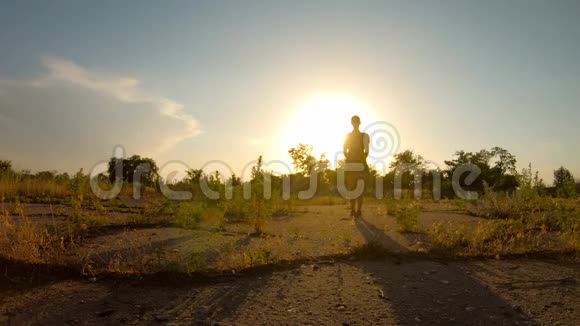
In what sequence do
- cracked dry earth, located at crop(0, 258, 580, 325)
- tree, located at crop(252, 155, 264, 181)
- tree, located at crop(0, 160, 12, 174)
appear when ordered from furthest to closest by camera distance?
tree, located at crop(0, 160, 12, 174) → tree, located at crop(252, 155, 264, 181) → cracked dry earth, located at crop(0, 258, 580, 325)

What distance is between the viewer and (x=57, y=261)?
3707 mm

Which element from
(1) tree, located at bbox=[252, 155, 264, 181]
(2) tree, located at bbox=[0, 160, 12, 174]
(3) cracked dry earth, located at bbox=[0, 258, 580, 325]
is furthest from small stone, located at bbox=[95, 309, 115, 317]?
(2) tree, located at bbox=[0, 160, 12, 174]

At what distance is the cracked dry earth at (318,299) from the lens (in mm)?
2666

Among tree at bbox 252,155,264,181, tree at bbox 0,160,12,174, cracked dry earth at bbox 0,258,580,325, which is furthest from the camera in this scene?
tree at bbox 0,160,12,174

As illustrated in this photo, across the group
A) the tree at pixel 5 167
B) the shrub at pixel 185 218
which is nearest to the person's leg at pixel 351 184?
the shrub at pixel 185 218

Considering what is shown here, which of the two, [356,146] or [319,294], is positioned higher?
[356,146]

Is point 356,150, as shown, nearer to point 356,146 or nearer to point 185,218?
point 356,146

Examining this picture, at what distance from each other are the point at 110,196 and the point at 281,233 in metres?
7.51

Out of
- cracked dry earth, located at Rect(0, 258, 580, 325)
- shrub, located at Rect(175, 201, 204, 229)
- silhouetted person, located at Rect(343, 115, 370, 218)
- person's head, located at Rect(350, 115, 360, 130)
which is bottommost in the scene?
cracked dry earth, located at Rect(0, 258, 580, 325)

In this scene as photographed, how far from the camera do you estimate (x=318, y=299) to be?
119 inches

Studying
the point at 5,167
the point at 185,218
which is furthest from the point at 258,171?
the point at 5,167

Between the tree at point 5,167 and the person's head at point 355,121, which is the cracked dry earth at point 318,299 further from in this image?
the tree at point 5,167

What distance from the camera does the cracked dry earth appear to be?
2666mm

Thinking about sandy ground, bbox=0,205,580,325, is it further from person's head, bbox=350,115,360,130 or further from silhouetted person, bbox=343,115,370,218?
person's head, bbox=350,115,360,130
